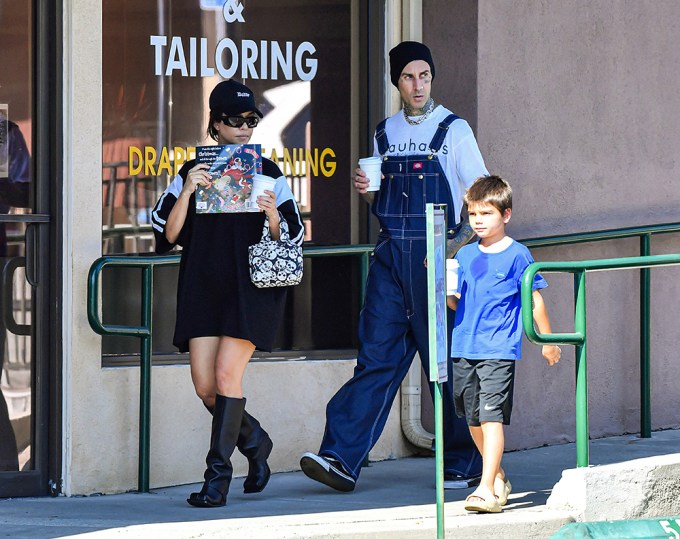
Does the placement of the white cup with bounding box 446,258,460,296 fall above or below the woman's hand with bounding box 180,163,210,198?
below

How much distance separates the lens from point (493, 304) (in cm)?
616

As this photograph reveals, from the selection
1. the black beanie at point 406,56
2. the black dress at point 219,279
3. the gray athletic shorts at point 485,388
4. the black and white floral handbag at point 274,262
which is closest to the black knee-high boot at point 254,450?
the black dress at point 219,279

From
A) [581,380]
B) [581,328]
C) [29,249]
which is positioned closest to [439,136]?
[581,328]

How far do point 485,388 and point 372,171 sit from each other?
113 centimetres

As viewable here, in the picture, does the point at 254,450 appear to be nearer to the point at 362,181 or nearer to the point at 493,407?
the point at 493,407

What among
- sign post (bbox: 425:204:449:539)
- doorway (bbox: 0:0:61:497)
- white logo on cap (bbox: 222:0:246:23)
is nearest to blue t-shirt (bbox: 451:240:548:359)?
sign post (bbox: 425:204:449:539)

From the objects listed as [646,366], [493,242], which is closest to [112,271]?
[493,242]

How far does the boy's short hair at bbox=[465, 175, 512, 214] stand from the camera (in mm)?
6199

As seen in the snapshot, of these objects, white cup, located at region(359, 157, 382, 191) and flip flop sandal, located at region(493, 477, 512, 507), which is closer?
flip flop sandal, located at region(493, 477, 512, 507)

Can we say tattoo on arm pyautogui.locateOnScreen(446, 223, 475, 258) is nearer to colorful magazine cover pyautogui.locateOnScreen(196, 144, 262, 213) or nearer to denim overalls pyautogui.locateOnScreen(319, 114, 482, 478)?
denim overalls pyautogui.locateOnScreen(319, 114, 482, 478)

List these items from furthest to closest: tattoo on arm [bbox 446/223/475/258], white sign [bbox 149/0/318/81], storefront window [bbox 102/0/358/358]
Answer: white sign [bbox 149/0/318/81], storefront window [bbox 102/0/358/358], tattoo on arm [bbox 446/223/475/258]

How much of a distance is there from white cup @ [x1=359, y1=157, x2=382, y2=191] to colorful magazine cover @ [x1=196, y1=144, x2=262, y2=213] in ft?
1.91

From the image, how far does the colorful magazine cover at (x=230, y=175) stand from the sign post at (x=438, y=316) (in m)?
1.07

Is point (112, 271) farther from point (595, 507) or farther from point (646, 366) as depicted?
point (646, 366)
